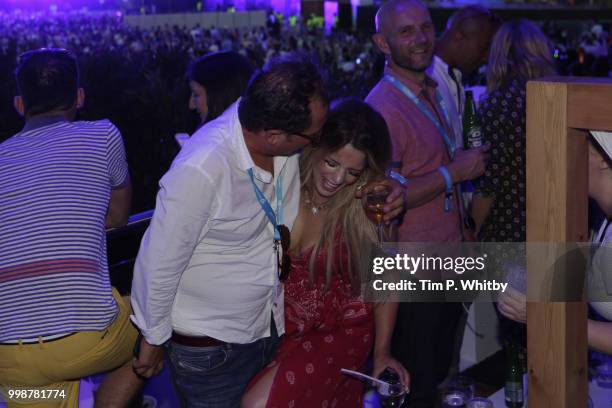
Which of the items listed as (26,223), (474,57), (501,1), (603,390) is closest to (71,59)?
(26,223)

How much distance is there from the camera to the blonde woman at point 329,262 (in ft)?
7.52

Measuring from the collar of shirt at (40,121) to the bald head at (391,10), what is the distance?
1.27m

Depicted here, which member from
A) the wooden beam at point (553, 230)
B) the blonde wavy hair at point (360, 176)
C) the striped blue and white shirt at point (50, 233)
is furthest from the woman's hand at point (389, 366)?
the wooden beam at point (553, 230)

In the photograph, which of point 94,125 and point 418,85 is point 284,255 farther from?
point 418,85

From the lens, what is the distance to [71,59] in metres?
2.41

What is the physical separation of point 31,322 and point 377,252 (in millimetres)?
965

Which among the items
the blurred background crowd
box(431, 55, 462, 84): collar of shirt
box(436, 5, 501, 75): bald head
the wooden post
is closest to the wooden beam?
the wooden post

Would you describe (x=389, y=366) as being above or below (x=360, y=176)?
below

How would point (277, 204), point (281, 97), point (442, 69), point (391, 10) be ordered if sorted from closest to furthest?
point (281, 97) → point (277, 204) → point (391, 10) → point (442, 69)

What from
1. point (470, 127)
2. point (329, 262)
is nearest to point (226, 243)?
point (329, 262)

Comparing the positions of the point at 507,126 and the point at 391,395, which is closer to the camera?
the point at 391,395

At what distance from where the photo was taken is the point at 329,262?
234 cm

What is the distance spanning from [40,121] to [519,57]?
1836mm

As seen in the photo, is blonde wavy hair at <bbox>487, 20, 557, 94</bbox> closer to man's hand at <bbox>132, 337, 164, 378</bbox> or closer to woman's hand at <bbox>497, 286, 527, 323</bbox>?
woman's hand at <bbox>497, 286, 527, 323</bbox>
